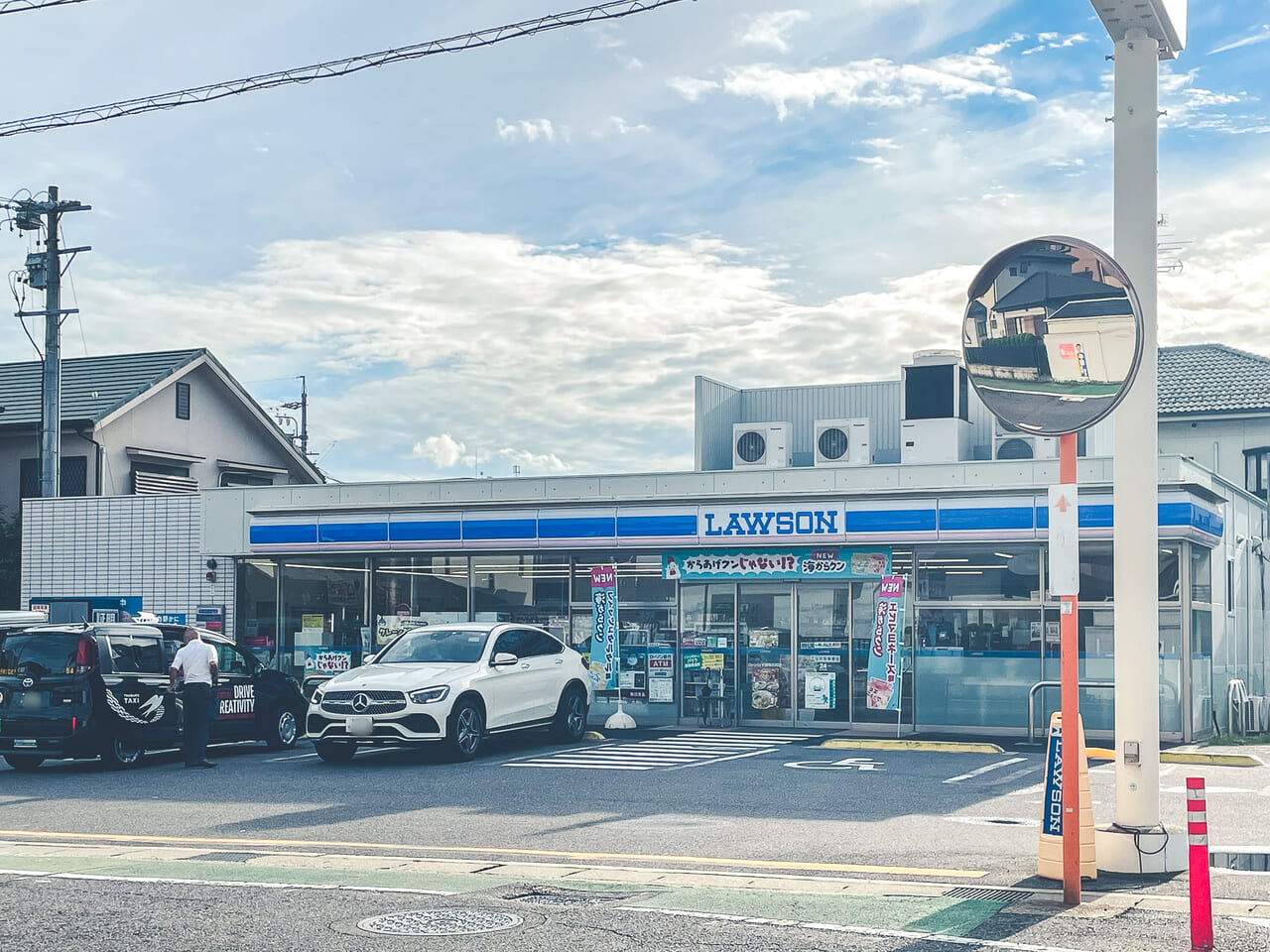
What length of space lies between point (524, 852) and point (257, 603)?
52.5 ft

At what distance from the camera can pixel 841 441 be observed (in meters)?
32.8

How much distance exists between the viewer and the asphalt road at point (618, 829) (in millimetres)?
7590

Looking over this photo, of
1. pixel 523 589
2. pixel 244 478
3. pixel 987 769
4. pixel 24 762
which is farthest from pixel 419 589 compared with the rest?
pixel 244 478

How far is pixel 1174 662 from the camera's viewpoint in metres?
20.0

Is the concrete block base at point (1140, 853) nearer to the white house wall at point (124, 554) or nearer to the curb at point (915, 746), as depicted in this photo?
the curb at point (915, 746)

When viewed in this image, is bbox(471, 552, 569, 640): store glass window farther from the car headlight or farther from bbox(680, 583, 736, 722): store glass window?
the car headlight

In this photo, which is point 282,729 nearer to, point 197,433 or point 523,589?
point 523,589

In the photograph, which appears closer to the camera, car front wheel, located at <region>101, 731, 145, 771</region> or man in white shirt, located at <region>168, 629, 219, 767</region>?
car front wheel, located at <region>101, 731, 145, 771</region>

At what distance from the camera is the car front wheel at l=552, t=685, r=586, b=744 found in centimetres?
1920

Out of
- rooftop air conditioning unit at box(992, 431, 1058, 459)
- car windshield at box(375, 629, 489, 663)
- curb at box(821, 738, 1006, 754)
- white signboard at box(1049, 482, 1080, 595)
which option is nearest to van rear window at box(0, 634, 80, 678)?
car windshield at box(375, 629, 489, 663)

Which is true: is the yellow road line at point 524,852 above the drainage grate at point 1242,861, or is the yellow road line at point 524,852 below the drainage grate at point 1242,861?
below

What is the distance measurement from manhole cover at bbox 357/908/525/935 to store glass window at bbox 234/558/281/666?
708 inches

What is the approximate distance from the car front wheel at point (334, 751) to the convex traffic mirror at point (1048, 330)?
10.5 m

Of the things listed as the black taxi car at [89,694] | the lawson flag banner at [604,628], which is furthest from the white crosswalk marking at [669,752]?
the black taxi car at [89,694]
